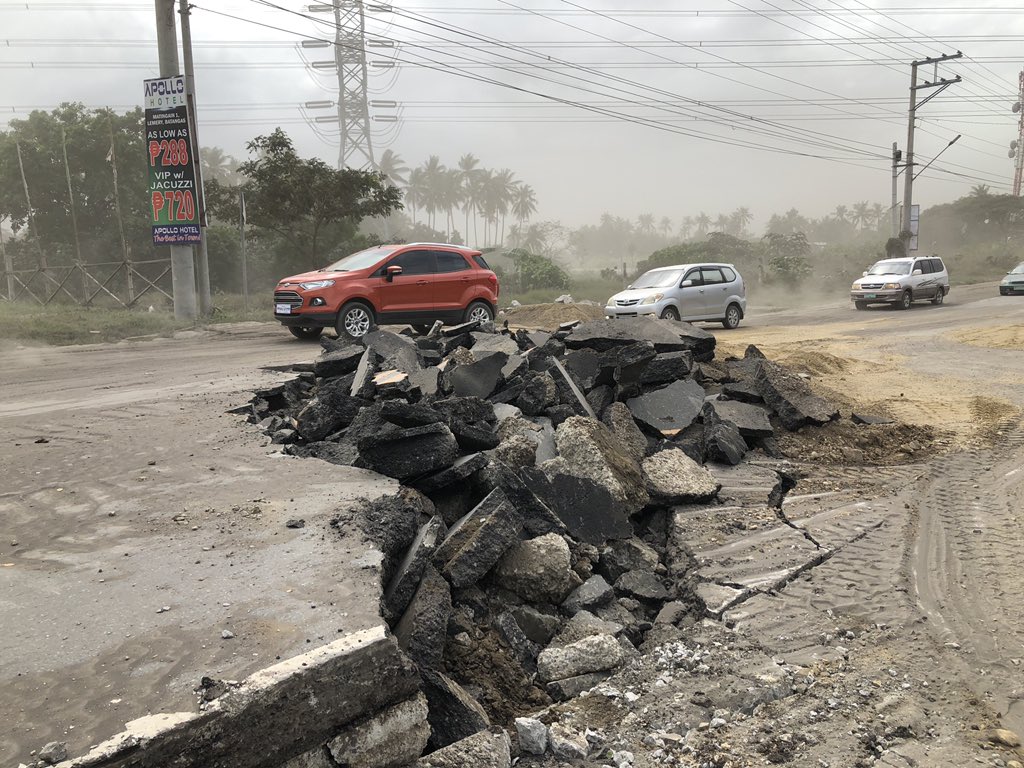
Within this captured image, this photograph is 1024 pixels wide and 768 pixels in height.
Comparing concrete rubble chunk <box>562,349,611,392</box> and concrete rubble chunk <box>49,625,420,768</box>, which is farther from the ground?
concrete rubble chunk <box>562,349,611,392</box>

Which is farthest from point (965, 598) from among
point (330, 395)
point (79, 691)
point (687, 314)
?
point (687, 314)

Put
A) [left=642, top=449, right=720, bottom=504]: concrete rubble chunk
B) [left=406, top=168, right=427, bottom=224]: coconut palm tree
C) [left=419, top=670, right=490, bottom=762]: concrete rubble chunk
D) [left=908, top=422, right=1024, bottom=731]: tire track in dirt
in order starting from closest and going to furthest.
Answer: [left=419, top=670, right=490, bottom=762]: concrete rubble chunk
[left=908, top=422, right=1024, bottom=731]: tire track in dirt
[left=642, top=449, right=720, bottom=504]: concrete rubble chunk
[left=406, top=168, right=427, bottom=224]: coconut palm tree

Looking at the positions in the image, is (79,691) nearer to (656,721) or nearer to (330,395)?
(656,721)

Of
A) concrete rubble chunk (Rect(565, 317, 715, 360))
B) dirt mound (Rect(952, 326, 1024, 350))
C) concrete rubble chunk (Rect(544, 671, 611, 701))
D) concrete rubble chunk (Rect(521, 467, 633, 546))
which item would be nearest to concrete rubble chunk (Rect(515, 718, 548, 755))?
concrete rubble chunk (Rect(544, 671, 611, 701))

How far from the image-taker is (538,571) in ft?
13.4

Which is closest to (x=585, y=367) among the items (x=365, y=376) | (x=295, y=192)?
(x=365, y=376)

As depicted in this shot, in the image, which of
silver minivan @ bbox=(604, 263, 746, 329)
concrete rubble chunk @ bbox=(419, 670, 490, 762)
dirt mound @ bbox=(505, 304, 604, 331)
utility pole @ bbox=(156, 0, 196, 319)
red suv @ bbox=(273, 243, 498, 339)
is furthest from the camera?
dirt mound @ bbox=(505, 304, 604, 331)

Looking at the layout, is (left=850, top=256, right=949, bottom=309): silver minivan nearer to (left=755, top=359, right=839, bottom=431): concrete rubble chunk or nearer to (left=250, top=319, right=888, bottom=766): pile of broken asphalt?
(left=250, top=319, right=888, bottom=766): pile of broken asphalt

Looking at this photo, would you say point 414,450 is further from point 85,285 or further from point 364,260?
point 85,285

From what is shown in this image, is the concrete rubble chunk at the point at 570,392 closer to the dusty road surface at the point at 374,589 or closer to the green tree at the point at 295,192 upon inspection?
Result: the dusty road surface at the point at 374,589

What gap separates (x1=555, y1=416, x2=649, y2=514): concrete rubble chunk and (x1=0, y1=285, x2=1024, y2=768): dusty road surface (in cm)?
56

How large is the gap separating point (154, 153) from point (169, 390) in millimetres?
11568

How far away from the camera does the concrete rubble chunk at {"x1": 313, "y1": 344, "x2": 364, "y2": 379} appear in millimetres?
8039

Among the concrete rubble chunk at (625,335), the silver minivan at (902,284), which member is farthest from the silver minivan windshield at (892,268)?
the concrete rubble chunk at (625,335)
